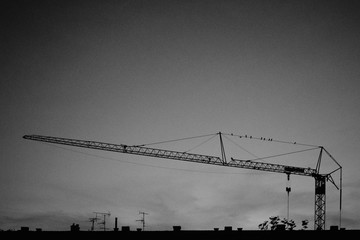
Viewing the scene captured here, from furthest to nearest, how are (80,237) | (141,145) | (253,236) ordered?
(141,145) < (80,237) < (253,236)

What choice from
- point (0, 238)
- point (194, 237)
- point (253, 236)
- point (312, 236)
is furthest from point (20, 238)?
point (312, 236)

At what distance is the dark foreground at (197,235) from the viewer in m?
29.1

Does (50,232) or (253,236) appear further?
(50,232)

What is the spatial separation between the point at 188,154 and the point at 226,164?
33.3 ft

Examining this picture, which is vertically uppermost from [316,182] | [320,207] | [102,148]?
[102,148]

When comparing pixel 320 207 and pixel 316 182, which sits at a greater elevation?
pixel 316 182

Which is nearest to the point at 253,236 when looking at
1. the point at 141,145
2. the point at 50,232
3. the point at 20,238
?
the point at 50,232

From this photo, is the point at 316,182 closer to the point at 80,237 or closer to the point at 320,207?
the point at 320,207

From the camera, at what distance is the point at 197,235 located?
31844 millimetres

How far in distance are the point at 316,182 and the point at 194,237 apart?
277 ft

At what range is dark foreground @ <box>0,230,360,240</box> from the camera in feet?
95.5

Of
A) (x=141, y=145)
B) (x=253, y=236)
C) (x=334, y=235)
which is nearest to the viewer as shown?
(x=334, y=235)

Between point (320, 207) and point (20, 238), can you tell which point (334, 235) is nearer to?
point (20, 238)

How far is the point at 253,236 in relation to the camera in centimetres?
3088
